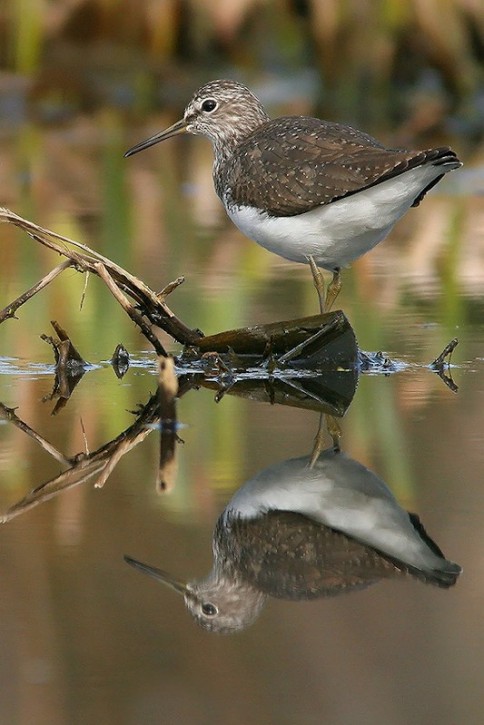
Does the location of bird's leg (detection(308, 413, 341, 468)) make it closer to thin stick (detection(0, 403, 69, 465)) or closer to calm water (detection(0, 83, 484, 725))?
calm water (detection(0, 83, 484, 725))

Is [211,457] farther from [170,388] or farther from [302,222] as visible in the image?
[302,222]

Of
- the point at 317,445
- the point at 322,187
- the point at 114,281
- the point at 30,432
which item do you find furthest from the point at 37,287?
the point at 317,445

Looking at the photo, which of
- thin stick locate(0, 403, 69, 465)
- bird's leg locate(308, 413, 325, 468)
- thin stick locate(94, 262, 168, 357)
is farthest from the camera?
thin stick locate(94, 262, 168, 357)

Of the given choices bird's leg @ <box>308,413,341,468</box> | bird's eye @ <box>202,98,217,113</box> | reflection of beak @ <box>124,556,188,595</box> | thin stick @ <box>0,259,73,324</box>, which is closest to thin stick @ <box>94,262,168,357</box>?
thin stick @ <box>0,259,73,324</box>

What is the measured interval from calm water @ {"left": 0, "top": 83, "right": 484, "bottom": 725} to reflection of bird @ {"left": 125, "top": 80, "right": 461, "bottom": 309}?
1.84 feet

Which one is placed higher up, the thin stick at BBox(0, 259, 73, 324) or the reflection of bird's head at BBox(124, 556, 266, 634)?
the thin stick at BBox(0, 259, 73, 324)

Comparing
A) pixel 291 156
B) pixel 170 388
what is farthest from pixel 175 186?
pixel 170 388

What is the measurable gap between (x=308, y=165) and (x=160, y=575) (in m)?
2.76

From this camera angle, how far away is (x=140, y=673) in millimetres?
Result: 2818

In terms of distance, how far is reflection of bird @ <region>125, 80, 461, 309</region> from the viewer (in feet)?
18.0

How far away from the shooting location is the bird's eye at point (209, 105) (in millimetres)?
6850

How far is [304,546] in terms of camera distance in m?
3.56

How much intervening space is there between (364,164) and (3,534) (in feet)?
8.02

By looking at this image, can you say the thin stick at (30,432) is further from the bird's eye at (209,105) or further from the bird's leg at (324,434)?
the bird's eye at (209,105)
